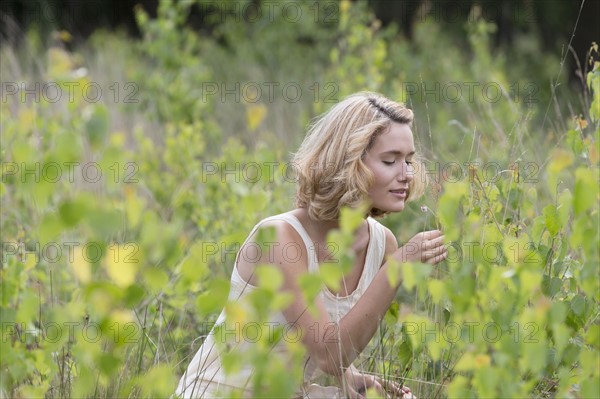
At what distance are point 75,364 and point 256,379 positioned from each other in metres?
1.29

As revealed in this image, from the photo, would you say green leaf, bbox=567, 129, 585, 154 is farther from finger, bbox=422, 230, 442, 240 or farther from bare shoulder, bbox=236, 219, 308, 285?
bare shoulder, bbox=236, 219, 308, 285

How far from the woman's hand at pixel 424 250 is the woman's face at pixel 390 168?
0.22 metres

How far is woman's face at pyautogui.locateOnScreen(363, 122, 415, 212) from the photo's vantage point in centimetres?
276

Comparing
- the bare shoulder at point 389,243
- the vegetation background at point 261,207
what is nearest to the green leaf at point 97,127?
the vegetation background at point 261,207

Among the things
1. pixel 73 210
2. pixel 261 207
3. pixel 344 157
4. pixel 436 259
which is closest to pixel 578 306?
pixel 436 259

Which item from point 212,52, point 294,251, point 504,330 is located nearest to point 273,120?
point 212,52

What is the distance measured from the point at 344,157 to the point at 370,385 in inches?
28.2

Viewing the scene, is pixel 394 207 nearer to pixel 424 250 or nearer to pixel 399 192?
pixel 399 192

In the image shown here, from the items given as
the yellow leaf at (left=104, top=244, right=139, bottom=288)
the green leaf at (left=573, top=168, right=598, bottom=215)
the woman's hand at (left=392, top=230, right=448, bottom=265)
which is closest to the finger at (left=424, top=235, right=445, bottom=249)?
the woman's hand at (left=392, top=230, right=448, bottom=265)

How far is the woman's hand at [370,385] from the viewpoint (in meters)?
2.65

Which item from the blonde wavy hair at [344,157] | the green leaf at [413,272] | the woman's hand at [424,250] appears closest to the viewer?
the green leaf at [413,272]

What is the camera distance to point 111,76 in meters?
8.96

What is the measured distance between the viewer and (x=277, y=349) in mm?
2799

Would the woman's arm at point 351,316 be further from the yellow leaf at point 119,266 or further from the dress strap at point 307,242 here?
the yellow leaf at point 119,266
